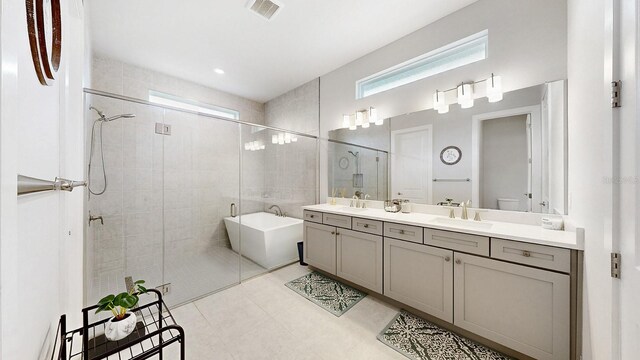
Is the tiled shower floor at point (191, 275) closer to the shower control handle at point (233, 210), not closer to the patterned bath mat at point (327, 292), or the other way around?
the shower control handle at point (233, 210)

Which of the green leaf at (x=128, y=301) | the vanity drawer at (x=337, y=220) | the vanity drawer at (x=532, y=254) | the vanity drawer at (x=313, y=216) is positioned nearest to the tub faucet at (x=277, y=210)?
the vanity drawer at (x=313, y=216)

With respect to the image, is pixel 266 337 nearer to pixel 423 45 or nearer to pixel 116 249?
pixel 116 249

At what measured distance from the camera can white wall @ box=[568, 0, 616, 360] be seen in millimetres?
917

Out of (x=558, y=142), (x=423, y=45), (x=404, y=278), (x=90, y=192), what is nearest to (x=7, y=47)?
(x=90, y=192)

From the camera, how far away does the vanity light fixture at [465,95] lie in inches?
79.7

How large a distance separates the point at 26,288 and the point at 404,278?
208 centimetres

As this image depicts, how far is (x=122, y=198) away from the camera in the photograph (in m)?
2.01

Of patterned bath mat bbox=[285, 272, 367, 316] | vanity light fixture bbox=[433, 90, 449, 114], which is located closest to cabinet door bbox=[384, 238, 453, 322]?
patterned bath mat bbox=[285, 272, 367, 316]

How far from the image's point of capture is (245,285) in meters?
2.51

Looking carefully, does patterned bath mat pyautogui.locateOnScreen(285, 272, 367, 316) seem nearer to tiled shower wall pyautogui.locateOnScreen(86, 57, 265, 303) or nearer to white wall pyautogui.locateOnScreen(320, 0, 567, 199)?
tiled shower wall pyautogui.locateOnScreen(86, 57, 265, 303)

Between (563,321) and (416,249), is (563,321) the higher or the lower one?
the lower one

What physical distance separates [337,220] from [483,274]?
134 centimetres

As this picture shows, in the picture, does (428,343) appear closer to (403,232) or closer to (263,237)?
(403,232)

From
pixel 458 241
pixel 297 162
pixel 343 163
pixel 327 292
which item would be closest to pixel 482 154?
pixel 458 241
